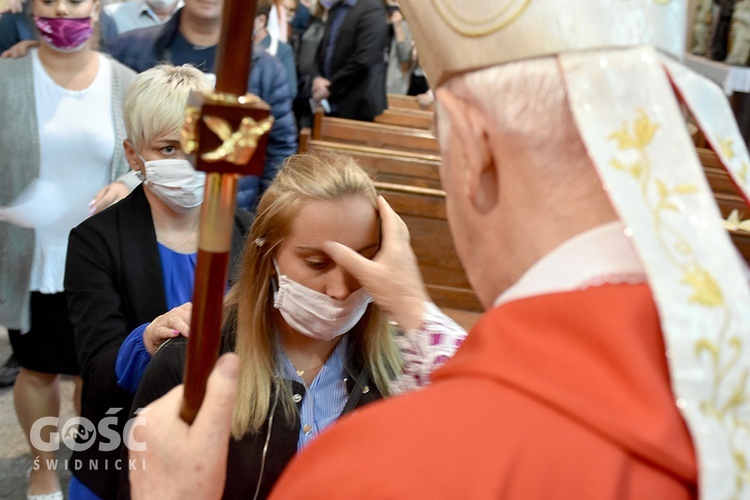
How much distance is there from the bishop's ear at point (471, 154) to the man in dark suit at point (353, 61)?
526 cm

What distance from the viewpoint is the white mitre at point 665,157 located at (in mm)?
808

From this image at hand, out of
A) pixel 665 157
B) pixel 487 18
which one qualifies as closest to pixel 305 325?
pixel 487 18

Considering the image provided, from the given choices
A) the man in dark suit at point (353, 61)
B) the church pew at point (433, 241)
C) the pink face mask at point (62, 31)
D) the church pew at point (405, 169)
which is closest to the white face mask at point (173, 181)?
the pink face mask at point (62, 31)

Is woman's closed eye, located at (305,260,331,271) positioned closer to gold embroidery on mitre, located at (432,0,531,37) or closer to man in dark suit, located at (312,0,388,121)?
gold embroidery on mitre, located at (432,0,531,37)

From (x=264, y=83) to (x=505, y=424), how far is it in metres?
2.80

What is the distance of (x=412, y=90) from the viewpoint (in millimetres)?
9836

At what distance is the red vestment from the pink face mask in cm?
261

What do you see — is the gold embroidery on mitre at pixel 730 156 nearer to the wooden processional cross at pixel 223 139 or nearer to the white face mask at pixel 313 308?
the wooden processional cross at pixel 223 139

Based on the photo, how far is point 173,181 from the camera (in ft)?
Result: 7.80

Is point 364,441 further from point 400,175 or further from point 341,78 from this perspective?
Answer: point 341,78

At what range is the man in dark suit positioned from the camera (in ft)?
20.0

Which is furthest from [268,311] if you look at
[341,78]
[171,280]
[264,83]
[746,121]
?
[746,121]

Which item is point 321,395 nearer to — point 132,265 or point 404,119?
point 132,265

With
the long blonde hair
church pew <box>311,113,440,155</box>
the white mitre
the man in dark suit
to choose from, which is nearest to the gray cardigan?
the long blonde hair
